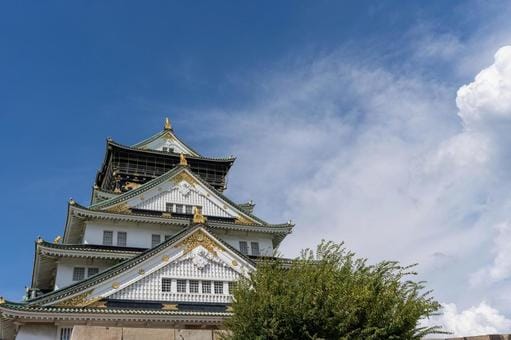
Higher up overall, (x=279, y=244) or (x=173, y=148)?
(x=173, y=148)

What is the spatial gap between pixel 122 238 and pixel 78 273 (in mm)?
3704

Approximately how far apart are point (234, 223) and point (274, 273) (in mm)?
13862

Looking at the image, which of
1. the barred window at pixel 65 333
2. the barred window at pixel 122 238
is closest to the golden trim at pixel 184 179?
the barred window at pixel 122 238

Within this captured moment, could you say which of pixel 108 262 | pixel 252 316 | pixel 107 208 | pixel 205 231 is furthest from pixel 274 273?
pixel 107 208

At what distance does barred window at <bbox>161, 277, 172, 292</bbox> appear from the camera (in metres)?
24.0

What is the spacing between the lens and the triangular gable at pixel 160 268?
21766 mm

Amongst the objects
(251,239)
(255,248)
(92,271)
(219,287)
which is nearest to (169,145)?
(251,239)

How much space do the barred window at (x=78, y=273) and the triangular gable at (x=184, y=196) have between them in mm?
5847

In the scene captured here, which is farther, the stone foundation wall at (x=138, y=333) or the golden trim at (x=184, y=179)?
the golden trim at (x=184, y=179)

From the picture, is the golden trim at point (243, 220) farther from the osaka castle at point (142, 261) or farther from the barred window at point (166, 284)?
the barred window at point (166, 284)

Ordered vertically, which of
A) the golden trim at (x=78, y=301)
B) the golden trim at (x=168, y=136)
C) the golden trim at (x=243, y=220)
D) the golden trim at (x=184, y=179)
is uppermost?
the golden trim at (x=168, y=136)

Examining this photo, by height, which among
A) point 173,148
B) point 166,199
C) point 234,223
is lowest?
point 234,223

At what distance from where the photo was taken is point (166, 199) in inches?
1271

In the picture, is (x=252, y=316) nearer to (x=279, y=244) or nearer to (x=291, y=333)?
(x=291, y=333)
